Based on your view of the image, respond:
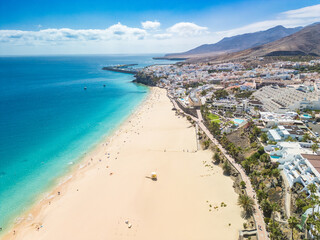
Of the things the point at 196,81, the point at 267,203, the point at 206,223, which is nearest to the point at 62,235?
the point at 206,223

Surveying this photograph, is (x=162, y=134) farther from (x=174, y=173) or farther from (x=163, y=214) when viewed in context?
(x=163, y=214)

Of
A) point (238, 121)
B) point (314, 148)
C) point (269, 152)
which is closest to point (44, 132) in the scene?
point (238, 121)

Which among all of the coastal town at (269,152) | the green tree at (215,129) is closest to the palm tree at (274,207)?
the coastal town at (269,152)

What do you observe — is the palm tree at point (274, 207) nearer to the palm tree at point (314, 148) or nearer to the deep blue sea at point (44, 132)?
the palm tree at point (314, 148)

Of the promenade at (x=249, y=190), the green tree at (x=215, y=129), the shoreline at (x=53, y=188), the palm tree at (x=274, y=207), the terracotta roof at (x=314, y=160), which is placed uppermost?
the terracotta roof at (x=314, y=160)

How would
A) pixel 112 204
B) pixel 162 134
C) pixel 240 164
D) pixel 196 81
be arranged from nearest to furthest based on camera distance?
1. pixel 112 204
2. pixel 240 164
3. pixel 162 134
4. pixel 196 81

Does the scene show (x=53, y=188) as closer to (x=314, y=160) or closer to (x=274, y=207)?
(x=274, y=207)

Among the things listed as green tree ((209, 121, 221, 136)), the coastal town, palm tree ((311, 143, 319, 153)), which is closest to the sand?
the coastal town

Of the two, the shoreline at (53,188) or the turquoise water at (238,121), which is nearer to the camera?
the shoreline at (53,188)

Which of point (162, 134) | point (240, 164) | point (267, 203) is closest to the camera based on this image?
point (267, 203)
